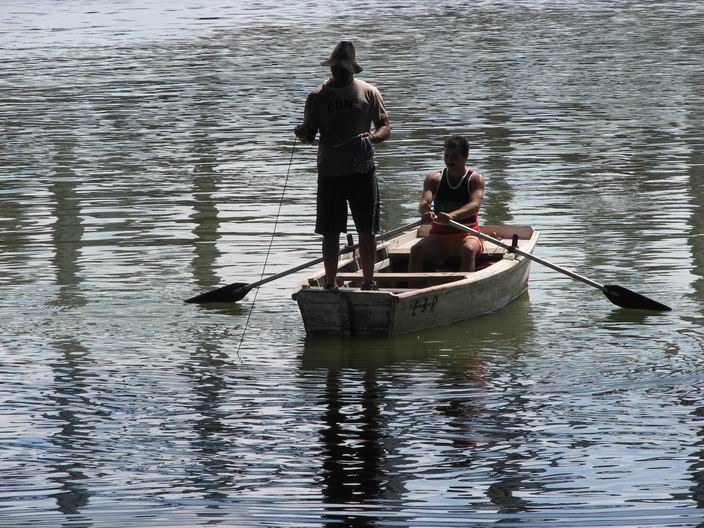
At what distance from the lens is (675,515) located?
22.1 feet

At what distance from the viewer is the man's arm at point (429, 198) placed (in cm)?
1091

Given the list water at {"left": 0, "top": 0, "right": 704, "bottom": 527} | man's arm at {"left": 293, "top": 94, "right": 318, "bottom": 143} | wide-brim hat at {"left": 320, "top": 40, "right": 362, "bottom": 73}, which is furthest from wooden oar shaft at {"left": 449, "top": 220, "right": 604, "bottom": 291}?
wide-brim hat at {"left": 320, "top": 40, "right": 362, "bottom": 73}

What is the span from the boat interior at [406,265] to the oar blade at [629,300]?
0.79 metres

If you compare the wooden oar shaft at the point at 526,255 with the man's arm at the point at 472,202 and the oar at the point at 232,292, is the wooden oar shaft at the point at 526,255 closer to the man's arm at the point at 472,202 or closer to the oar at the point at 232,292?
the man's arm at the point at 472,202

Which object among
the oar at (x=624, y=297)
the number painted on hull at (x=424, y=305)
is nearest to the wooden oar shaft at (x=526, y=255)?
the oar at (x=624, y=297)

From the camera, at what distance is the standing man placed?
1011 cm

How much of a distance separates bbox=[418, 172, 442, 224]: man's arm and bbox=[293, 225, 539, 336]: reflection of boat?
0.38 metres

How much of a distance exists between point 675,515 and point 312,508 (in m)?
1.49

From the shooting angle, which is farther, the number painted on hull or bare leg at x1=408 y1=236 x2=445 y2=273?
bare leg at x1=408 y1=236 x2=445 y2=273

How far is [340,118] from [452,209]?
1.60 m

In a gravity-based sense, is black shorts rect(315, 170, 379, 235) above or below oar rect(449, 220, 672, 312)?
above

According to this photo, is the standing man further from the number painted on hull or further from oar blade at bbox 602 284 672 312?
oar blade at bbox 602 284 672 312

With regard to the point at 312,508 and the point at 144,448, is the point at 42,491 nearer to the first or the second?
the point at 144,448

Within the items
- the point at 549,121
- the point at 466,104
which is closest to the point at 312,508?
the point at 549,121
